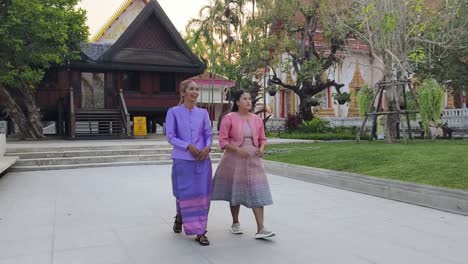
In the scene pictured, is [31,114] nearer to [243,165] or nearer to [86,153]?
[86,153]

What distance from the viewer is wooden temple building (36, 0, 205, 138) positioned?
2117cm

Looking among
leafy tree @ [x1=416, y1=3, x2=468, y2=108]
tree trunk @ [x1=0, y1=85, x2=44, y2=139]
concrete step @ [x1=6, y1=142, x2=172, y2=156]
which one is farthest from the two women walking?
leafy tree @ [x1=416, y1=3, x2=468, y2=108]

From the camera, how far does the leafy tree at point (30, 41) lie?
15930 millimetres

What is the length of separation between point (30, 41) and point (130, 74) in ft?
20.3

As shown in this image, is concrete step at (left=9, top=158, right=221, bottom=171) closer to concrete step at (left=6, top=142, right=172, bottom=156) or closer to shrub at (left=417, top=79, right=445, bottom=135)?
concrete step at (left=6, top=142, right=172, bottom=156)

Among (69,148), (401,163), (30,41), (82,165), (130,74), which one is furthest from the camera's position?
(130,74)

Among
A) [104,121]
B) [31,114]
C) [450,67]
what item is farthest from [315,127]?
[31,114]

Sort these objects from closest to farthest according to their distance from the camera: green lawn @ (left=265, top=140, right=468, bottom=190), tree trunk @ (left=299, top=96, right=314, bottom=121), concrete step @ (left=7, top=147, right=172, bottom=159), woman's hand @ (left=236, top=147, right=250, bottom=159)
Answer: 1. woman's hand @ (left=236, top=147, right=250, bottom=159)
2. green lawn @ (left=265, top=140, right=468, bottom=190)
3. concrete step @ (left=7, top=147, right=172, bottom=159)
4. tree trunk @ (left=299, top=96, right=314, bottom=121)

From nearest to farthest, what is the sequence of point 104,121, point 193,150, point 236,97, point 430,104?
1. point 193,150
2. point 236,97
3. point 430,104
4. point 104,121

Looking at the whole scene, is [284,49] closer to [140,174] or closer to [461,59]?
[461,59]

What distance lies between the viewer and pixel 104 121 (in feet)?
67.2

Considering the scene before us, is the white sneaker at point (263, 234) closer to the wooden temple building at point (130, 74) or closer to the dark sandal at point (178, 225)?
the dark sandal at point (178, 225)

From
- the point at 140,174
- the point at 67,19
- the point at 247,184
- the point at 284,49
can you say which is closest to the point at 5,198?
the point at 140,174

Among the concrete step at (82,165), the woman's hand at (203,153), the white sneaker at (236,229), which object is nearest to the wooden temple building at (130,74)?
the concrete step at (82,165)
